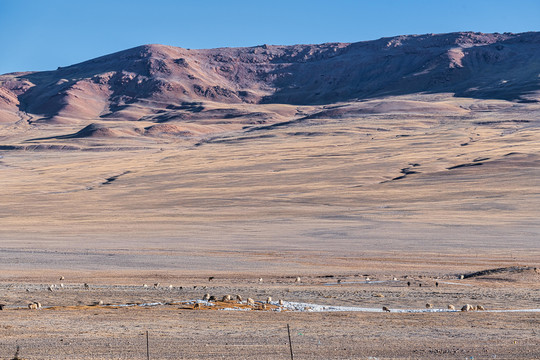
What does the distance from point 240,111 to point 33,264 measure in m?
160

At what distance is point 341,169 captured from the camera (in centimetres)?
8194

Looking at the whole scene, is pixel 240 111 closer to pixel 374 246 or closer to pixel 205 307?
pixel 374 246

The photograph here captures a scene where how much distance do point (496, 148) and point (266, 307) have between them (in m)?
82.8

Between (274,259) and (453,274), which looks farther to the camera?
(274,259)

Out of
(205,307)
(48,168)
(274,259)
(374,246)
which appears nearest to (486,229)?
(374,246)

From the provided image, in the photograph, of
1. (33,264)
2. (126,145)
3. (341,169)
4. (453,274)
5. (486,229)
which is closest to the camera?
(453,274)

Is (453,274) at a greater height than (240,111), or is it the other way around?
(240,111)

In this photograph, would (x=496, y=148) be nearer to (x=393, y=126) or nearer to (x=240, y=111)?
(x=393, y=126)

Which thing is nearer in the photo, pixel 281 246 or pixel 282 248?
pixel 282 248

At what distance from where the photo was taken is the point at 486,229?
135 feet

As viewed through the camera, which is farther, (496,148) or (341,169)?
(496,148)

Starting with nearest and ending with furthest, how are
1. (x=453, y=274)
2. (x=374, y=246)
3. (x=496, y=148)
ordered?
(x=453, y=274) → (x=374, y=246) → (x=496, y=148)

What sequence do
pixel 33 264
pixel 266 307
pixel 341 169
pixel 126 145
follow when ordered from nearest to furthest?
pixel 266 307, pixel 33 264, pixel 341 169, pixel 126 145

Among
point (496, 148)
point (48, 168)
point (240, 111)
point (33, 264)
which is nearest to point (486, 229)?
point (33, 264)
